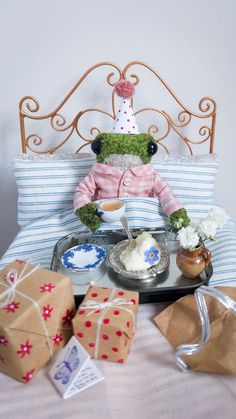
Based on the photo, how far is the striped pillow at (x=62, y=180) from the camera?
135 cm

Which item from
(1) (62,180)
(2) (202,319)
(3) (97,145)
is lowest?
(2) (202,319)

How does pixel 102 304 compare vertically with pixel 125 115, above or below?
below

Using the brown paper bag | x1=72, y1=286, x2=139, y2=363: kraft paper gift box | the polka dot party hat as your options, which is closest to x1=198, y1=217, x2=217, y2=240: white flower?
the brown paper bag

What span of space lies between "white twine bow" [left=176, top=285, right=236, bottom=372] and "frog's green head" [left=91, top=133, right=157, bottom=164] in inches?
22.7

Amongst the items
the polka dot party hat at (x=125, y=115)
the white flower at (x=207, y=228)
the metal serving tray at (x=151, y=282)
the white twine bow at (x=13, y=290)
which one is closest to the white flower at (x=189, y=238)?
the white flower at (x=207, y=228)

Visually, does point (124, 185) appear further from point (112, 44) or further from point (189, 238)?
point (112, 44)

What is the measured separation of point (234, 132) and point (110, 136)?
0.71 meters

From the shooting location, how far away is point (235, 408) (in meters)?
0.68

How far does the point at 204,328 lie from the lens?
0.78m

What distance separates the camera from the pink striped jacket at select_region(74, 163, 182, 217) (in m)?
1.27

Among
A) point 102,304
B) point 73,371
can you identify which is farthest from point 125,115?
point 73,371

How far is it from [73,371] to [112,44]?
1.24m

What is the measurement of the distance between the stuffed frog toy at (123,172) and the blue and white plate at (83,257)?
12cm

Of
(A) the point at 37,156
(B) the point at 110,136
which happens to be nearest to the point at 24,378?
(B) the point at 110,136
